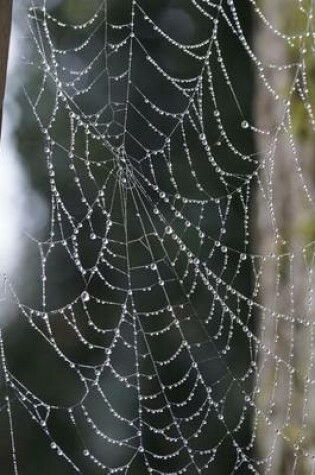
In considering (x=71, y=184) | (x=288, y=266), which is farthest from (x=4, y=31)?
(x=71, y=184)

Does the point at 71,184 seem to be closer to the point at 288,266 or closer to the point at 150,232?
the point at 150,232

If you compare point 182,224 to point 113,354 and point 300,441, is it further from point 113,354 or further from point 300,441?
point 300,441

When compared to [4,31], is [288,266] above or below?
below

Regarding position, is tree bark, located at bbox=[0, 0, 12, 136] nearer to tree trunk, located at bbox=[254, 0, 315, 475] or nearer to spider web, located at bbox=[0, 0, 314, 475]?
tree trunk, located at bbox=[254, 0, 315, 475]

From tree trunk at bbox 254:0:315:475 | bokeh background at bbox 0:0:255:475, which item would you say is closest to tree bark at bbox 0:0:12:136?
tree trunk at bbox 254:0:315:475

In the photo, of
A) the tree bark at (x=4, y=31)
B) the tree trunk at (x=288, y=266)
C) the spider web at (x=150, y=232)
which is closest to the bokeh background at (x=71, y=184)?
the spider web at (x=150, y=232)

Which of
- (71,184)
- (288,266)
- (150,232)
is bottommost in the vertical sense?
(288,266)

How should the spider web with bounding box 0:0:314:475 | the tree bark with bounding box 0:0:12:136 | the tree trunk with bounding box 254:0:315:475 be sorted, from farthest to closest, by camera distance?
the spider web with bounding box 0:0:314:475, the tree trunk with bounding box 254:0:315:475, the tree bark with bounding box 0:0:12:136

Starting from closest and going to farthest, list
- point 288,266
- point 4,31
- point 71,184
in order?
point 4,31 → point 288,266 → point 71,184

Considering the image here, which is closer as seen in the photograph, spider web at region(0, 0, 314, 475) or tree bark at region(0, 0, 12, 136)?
tree bark at region(0, 0, 12, 136)
